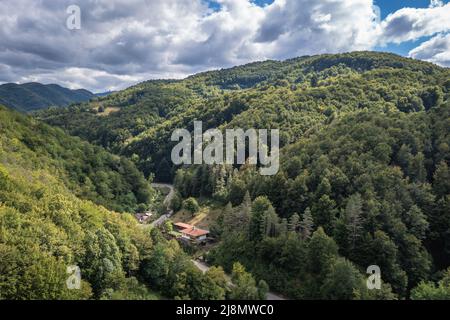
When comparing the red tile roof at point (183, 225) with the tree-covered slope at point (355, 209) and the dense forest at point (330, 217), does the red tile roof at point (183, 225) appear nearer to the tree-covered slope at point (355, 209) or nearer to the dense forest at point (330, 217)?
the dense forest at point (330, 217)

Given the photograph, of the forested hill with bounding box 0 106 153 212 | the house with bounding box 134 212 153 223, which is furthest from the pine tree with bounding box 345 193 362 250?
the house with bounding box 134 212 153 223

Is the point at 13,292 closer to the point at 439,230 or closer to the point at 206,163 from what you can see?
the point at 439,230

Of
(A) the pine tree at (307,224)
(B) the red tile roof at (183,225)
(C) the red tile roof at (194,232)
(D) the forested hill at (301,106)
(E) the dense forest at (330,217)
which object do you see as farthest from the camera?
(D) the forested hill at (301,106)

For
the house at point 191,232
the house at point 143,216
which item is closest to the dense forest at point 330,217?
the house at point 191,232

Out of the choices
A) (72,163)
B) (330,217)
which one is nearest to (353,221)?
(330,217)

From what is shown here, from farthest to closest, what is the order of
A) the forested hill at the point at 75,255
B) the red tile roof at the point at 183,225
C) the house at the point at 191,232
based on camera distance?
the red tile roof at the point at 183,225 < the house at the point at 191,232 < the forested hill at the point at 75,255

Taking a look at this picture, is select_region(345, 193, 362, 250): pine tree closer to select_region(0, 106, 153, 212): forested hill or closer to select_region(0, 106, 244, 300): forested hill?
select_region(0, 106, 244, 300): forested hill

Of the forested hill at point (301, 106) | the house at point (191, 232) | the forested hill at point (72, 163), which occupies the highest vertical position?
the forested hill at point (301, 106)
